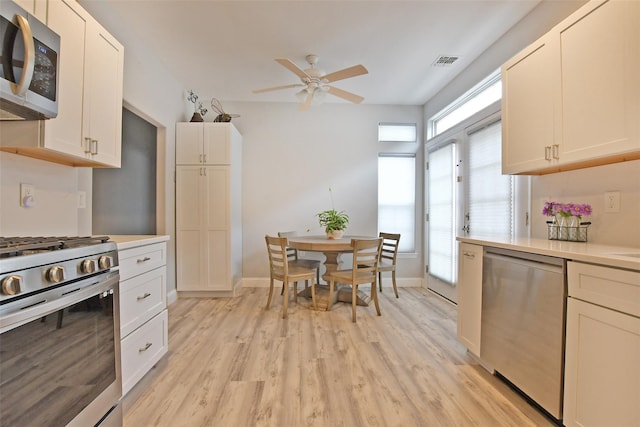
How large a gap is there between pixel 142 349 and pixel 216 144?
263cm

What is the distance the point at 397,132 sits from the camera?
15.1ft

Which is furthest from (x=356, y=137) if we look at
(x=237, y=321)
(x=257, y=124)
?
(x=237, y=321)

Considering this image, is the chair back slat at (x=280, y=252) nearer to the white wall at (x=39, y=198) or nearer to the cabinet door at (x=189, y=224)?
the cabinet door at (x=189, y=224)

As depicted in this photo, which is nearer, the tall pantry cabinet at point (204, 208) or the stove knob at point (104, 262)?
the stove knob at point (104, 262)

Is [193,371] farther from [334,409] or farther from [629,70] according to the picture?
[629,70]

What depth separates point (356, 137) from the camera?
4504 mm

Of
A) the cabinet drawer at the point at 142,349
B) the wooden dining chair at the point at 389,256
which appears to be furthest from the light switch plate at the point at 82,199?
the wooden dining chair at the point at 389,256

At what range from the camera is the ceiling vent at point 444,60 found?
312cm

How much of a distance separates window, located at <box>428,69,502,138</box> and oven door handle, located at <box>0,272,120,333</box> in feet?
11.2

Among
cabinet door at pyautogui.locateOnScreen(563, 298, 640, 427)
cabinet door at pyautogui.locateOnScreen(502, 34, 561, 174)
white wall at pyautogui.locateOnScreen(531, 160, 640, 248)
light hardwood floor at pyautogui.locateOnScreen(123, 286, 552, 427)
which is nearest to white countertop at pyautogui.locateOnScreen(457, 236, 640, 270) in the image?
cabinet door at pyautogui.locateOnScreen(563, 298, 640, 427)

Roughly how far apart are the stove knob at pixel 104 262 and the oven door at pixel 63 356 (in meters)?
0.05

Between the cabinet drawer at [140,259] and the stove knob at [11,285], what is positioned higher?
the stove knob at [11,285]

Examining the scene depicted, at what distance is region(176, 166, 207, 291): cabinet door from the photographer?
3768 millimetres

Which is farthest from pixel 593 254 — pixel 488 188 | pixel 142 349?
pixel 142 349
